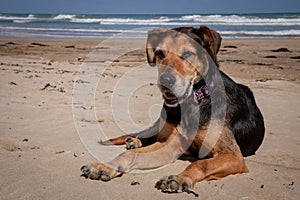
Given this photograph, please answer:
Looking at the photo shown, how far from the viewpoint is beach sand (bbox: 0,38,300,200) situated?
143 inches

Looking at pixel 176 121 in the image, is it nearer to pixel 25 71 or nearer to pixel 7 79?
pixel 7 79

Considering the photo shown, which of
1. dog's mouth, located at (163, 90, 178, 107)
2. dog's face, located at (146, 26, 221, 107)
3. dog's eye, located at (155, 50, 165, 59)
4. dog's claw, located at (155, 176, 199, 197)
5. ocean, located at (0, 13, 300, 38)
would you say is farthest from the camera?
ocean, located at (0, 13, 300, 38)

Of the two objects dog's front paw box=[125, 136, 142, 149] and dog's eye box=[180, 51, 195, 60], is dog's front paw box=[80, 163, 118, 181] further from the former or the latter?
dog's eye box=[180, 51, 195, 60]

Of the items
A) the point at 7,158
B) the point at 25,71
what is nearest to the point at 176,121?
the point at 7,158

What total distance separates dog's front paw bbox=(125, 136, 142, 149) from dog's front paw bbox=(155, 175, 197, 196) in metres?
1.44

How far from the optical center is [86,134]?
5.58 metres

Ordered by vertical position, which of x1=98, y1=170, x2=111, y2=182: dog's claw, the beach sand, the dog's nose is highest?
the dog's nose

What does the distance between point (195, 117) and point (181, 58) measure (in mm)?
773

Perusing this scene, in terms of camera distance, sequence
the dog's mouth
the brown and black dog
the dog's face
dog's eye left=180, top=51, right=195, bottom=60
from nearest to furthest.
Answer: the brown and black dog, the dog's face, the dog's mouth, dog's eye left=180, top=51, right=195, bottom=60

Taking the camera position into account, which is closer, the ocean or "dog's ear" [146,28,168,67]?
"dog's ear" [146,28,168,67]

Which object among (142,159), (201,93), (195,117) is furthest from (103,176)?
(201,93)

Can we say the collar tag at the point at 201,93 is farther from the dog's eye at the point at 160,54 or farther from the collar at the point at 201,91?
the dog's eye at the point at 160,54

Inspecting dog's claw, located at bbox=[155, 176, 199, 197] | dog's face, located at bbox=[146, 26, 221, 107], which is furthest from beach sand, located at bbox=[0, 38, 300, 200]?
dog's face, located at bbox=[146, 26, 221, 107]

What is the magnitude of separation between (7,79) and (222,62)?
870 centimetres
